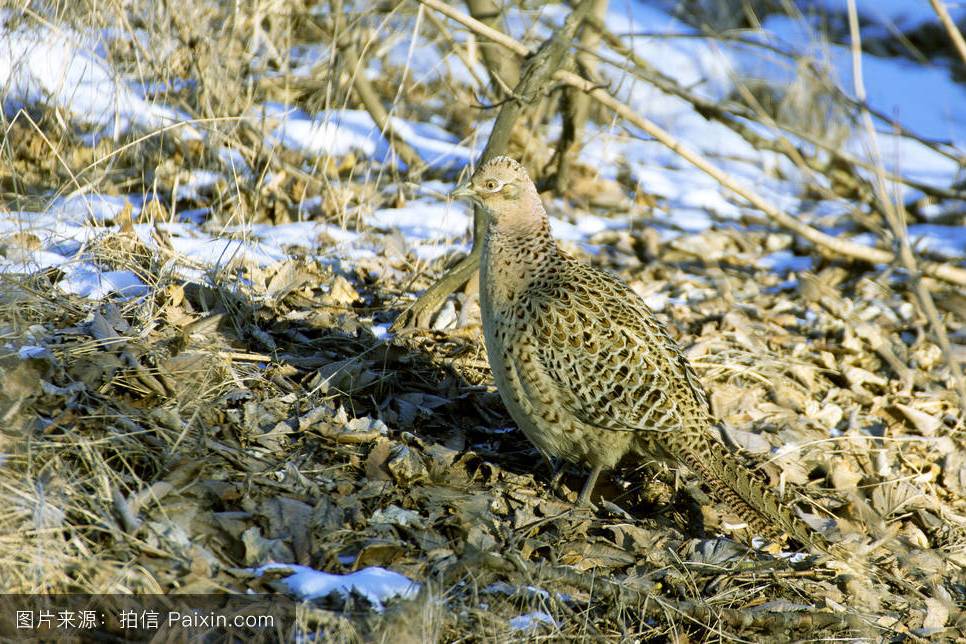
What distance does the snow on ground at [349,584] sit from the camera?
3191mm

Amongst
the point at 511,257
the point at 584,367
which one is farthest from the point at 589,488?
the point at 511,257

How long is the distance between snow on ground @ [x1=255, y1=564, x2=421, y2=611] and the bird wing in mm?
1160

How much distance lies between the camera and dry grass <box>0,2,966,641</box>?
10.8ft

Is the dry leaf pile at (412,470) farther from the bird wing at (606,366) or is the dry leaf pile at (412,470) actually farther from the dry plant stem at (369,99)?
the dry plant stem at (369,99)

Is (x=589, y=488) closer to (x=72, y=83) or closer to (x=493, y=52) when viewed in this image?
(x=493, y=52)

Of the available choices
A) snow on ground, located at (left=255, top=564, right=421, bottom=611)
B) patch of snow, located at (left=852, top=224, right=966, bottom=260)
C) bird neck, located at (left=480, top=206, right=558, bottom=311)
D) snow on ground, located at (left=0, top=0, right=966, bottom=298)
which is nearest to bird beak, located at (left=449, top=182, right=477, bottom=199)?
bird neck, located at (left=480, top=206, right=558, bottom=311)

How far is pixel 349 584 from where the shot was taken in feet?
10.6

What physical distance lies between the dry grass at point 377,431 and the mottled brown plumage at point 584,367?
0.26 metres

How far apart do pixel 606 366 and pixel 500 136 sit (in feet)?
5.56

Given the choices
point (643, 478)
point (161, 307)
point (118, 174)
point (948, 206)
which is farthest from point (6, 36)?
point (948, 206)

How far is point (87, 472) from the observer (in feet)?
11.0

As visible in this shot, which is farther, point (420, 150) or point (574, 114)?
point (420, 150)

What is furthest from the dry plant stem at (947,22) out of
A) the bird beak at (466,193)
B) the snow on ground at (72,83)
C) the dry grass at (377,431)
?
the snow on ground at (72,83)

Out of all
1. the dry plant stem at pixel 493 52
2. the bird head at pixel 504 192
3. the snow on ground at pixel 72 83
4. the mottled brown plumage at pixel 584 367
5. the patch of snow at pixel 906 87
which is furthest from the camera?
the patch of snow at pixel 906 87
